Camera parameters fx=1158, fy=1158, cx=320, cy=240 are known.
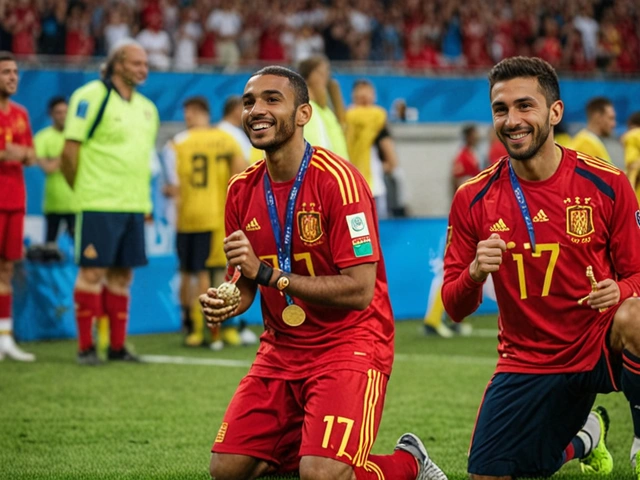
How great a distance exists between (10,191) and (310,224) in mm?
5243

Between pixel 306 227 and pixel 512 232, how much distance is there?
2.99 ft

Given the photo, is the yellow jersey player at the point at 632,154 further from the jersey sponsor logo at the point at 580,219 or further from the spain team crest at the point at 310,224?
the spain team crest at the point at 310,224

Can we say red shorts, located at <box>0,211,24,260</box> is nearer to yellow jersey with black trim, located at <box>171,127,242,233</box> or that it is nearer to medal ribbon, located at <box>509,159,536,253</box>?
yellow jersey with black trim, located at <box>171,127,242,233</box>

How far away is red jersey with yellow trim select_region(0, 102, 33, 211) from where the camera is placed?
962cm

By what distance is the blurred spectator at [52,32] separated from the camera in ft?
51.4

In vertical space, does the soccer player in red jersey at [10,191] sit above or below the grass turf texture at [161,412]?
above

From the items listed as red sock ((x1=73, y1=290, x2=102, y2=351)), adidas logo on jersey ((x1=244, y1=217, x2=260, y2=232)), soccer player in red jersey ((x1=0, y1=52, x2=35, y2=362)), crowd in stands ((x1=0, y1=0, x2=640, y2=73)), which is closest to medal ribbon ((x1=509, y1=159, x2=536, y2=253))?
adidas logo on jersey ((x1=244, y1=217, x2=260, y2=232))

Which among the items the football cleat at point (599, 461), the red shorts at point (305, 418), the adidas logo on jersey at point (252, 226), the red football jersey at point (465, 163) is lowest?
the football cleat at point (599, 461)

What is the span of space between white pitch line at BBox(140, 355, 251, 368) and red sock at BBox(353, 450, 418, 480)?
4499mm

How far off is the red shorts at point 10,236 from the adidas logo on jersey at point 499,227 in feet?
18.3

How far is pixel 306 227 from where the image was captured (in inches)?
201

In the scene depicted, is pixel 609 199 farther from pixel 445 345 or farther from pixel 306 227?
pixel 445 345

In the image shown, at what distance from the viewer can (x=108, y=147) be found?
927 cm

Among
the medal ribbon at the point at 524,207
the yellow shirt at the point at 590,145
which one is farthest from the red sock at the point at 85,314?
the medal ribbon at the point at 524,207
